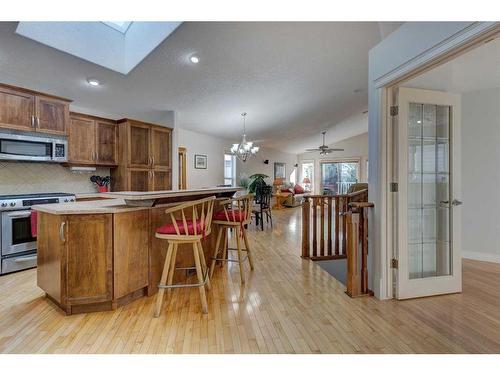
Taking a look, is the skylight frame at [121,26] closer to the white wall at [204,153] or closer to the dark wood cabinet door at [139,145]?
the dark wood cabinet door at [139,145]

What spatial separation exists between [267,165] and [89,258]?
330 inches

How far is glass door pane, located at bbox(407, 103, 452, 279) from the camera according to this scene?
7.84ft

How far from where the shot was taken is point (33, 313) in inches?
81.4

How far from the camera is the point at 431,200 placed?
246 cm

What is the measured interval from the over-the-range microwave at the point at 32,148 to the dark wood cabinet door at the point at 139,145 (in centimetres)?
91

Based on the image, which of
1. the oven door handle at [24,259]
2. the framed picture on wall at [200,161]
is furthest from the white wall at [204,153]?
the oven door handle at [24,259]

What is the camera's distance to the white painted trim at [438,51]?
56.1 inches

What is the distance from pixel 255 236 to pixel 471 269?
3154 millimetres

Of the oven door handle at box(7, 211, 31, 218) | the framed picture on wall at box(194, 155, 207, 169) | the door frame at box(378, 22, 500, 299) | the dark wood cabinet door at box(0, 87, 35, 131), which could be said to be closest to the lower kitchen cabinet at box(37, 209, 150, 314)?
the oven door handle at box(7, 211, 31, 218)

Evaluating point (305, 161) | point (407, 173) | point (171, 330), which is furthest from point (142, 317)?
point (305, 161)

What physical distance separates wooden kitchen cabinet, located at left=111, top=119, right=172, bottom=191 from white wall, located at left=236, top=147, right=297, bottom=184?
382cm

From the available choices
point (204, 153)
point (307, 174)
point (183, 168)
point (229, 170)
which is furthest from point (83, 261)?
point (307, 174)

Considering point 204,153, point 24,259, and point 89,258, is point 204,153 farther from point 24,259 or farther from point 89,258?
point 89,258

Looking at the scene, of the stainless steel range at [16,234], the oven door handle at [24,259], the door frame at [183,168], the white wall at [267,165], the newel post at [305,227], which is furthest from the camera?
the white wall at [267,165]
